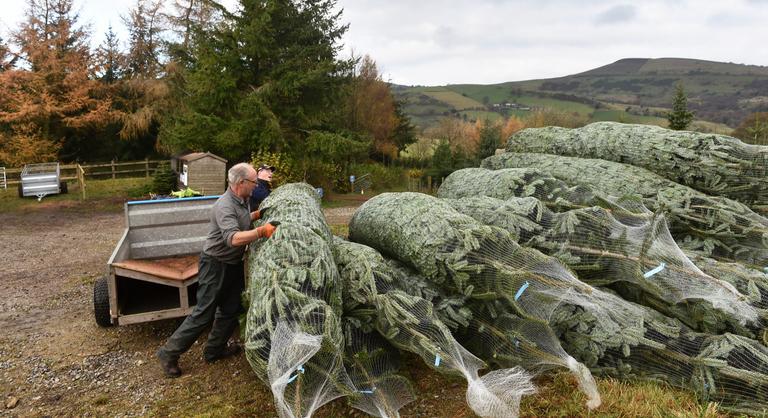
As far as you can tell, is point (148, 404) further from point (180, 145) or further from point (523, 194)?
point (180, 145)

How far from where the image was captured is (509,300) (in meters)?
3.50

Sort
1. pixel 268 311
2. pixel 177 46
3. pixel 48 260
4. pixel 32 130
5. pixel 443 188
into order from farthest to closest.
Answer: pixel 32 130 → pixel 177 46 → pixel 48 260 → pixel 443 188 → pixel 268 311

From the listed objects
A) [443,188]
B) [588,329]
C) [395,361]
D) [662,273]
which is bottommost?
[395,361]

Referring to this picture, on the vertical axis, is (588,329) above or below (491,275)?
below

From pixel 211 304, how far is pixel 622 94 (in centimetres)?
10431

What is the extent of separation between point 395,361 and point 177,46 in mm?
17879

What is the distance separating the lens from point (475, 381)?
287cm

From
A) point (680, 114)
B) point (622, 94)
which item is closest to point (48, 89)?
point (680, 114)

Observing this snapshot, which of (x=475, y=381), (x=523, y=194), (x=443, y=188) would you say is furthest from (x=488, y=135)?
(x=475, y=381)

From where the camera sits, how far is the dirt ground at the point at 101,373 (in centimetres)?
363

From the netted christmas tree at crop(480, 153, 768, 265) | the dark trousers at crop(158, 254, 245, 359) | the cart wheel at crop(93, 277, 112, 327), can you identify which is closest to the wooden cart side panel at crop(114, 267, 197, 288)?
the dark trousers at crop(158, 254, 245, 359)

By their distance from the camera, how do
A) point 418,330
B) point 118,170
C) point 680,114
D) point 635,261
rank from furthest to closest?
point 118,170 → point 680,114 → point 635,261 → point 418,330

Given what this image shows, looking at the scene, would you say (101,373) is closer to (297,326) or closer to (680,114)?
(297,326)

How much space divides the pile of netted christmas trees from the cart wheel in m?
2.31
